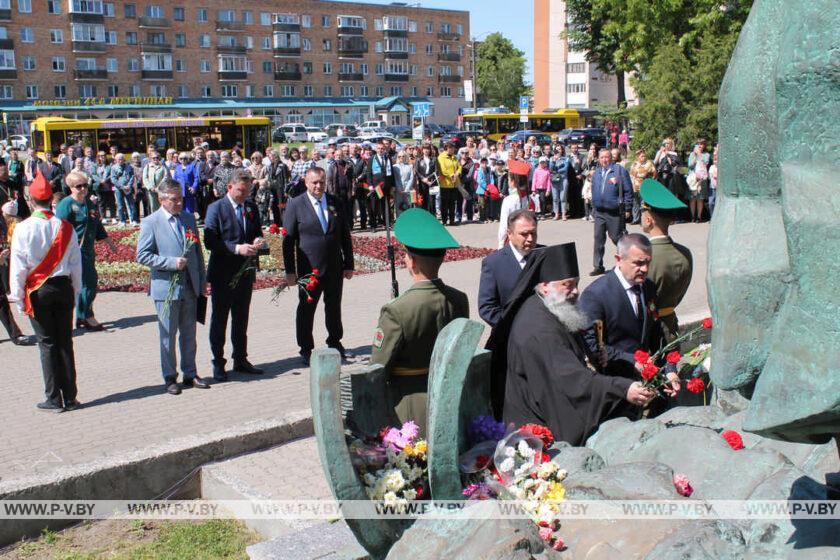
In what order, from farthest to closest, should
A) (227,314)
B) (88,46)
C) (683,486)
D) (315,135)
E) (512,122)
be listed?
(88,46), (315,135), (512,122), (227,314), (683,486)

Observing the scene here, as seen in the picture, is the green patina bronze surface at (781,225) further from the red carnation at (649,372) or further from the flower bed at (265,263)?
the flower bed at (265,263)

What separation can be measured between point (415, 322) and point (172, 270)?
12.0ft

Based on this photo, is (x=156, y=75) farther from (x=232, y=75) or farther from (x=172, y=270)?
(x=172, y=270)

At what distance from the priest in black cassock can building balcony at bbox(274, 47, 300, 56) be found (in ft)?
285

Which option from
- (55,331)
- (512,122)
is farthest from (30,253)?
(512,122)

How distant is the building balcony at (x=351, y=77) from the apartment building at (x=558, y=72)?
18.4 m

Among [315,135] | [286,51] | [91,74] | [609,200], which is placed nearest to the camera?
[609,200]

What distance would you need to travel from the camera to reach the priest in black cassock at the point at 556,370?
208 inches

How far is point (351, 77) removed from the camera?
308 feet

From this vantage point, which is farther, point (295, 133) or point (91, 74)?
point (91, 74)

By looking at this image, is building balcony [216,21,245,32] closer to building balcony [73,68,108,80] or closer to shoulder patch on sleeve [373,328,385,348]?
building balcony [73,68,108,80]

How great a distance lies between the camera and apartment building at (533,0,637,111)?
299 ft

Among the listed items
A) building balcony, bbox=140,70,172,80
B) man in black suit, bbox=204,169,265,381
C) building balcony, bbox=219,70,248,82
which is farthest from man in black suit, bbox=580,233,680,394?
building balcony, bbox=219,70,248,82

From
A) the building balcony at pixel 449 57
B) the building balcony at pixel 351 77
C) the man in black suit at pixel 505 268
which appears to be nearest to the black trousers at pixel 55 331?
the man in black suit at pixel 505 268
